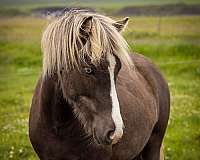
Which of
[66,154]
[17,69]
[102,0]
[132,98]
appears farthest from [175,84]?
[66,154]

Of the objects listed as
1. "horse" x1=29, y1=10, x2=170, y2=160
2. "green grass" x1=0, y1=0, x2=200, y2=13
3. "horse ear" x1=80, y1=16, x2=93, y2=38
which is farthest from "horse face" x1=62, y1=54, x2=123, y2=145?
"green grass" x1=0, y1=0, x2=200, y2=13

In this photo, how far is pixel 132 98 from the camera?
3404 mm

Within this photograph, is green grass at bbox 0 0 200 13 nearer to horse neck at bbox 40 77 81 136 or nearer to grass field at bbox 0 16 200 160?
grass field at bbox 0 16 200 160

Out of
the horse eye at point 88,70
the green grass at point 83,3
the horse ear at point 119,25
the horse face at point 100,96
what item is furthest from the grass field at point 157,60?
the horse eye at point 88,70

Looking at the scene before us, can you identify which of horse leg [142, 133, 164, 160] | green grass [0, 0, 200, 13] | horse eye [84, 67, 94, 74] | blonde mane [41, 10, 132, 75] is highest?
blonde mane [41, 10, 132, 75]

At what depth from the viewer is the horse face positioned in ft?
7.86

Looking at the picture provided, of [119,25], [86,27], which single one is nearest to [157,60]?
[119,25]

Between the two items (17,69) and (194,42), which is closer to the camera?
(17,69)

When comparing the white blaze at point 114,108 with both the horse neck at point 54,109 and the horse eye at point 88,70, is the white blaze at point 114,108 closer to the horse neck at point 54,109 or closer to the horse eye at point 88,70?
the horse eye at point 88,70

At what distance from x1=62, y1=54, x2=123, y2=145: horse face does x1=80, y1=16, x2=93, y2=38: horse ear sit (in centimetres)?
17

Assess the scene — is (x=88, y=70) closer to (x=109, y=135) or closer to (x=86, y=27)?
(x=86, y=27)

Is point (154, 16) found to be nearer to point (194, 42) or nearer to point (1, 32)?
point (194, 42)

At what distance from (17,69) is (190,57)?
3784mm

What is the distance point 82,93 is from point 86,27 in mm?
356
